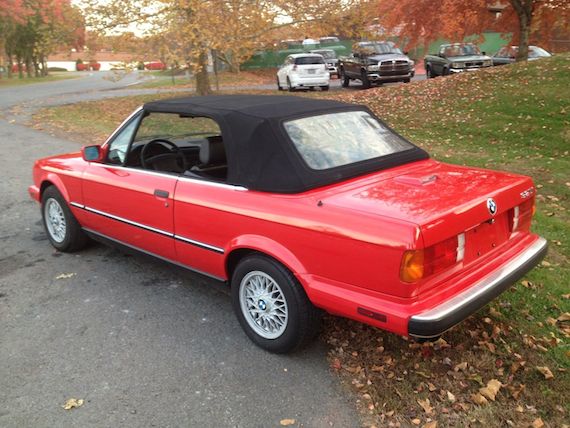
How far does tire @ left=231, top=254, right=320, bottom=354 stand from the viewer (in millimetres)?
3176

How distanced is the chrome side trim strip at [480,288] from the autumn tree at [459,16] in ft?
41.4

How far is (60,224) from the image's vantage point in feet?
17.2

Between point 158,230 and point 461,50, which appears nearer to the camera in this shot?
point 158,230

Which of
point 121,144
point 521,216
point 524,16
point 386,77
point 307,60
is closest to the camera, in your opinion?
point 521,216

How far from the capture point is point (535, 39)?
18.4 m

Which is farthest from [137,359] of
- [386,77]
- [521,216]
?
[386,77]

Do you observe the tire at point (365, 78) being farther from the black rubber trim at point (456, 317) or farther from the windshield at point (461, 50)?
the black rubber trim at point (456, 317)

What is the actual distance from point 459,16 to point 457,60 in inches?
272

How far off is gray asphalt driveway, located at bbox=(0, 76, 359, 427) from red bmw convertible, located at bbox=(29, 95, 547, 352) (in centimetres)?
27

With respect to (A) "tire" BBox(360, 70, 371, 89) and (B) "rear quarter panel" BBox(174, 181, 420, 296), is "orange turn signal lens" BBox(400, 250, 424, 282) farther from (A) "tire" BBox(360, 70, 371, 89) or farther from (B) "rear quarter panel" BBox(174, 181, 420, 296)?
(A) "tire" BBox(360, 70, 371, 89)

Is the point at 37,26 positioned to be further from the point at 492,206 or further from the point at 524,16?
the point at 492,206

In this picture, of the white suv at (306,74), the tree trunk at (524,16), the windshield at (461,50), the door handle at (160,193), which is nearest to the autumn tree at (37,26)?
the white suv at (306,74)

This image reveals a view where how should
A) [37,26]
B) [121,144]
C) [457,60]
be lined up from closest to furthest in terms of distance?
[121,144]
[457,60]
[37,26]

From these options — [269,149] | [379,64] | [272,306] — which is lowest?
[272,306]
